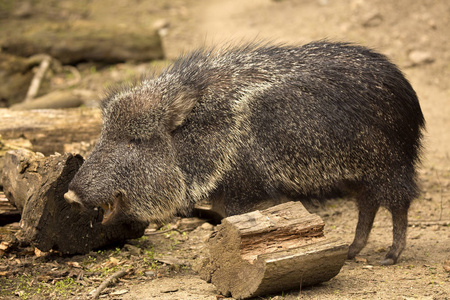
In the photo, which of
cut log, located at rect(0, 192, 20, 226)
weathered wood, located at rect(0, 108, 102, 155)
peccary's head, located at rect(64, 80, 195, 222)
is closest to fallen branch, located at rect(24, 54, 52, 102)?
weathered wood, located at rect(0, 108, 102, 155)

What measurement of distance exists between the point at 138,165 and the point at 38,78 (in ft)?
21.7

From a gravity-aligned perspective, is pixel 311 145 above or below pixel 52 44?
below

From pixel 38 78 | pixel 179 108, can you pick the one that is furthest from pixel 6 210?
pixel 38 78

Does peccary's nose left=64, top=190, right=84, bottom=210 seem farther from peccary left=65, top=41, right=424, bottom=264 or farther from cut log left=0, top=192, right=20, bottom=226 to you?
cut log left=0, top=192, right=20, bottom=226

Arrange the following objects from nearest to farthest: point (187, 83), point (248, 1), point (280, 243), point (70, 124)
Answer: point (280, 243) → point (187, 83) → point (70, 124) → point (248, 1)

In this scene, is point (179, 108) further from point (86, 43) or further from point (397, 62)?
point (86, 43)

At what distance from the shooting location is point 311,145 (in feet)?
15.7

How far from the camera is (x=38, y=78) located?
35.4ft

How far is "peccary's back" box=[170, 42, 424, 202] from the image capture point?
4.78 meters

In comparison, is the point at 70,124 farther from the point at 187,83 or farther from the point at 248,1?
the point at 248,1

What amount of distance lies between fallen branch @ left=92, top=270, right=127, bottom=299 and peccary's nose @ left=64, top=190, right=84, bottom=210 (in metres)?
0.64

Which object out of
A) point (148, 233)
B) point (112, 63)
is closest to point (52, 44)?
point (112, 63)

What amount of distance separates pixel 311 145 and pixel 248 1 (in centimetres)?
1167

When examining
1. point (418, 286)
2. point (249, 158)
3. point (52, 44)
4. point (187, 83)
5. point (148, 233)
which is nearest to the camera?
point (418, 286)
